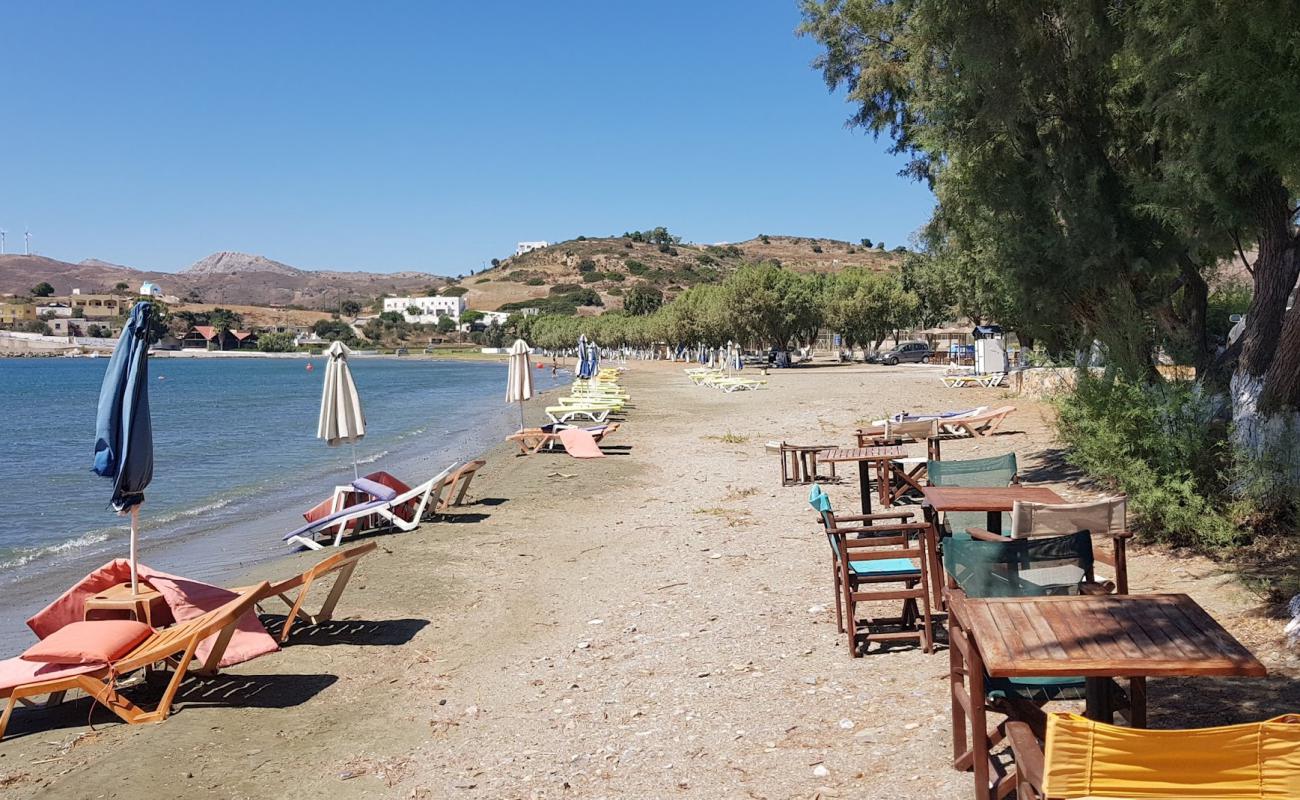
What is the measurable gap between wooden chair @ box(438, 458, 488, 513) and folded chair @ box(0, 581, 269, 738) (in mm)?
6229

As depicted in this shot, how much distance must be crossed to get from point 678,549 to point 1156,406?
4285mm

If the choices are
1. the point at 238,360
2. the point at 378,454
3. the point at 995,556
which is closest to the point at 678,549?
the point at 995,556

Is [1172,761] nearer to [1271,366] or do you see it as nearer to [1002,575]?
Result: [1002,575]

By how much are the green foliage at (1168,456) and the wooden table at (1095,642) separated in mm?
4090

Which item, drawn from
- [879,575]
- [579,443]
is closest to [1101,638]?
[879,575]

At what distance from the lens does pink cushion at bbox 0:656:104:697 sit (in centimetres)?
519

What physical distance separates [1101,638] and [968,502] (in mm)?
2943

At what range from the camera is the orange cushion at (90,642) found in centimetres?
531

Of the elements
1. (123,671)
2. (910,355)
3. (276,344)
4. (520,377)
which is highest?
(276,344)

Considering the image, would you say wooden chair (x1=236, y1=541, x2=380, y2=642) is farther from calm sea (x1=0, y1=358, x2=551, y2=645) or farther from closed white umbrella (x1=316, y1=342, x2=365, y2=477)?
closed white umbrella (x1=316, y1=342, x2=365, y2=477)

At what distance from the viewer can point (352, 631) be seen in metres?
6.92

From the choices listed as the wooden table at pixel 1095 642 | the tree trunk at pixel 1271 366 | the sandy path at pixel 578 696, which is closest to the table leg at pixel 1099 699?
the wooden table at pixel 1095 642

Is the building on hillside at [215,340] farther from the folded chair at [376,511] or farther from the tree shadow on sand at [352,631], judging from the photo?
the tree shadow on sand at [352,631]

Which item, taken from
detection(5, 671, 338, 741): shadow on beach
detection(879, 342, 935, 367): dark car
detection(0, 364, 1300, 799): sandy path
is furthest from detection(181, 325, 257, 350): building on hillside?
detection(5, 671, 338, 741): shadow on beach
